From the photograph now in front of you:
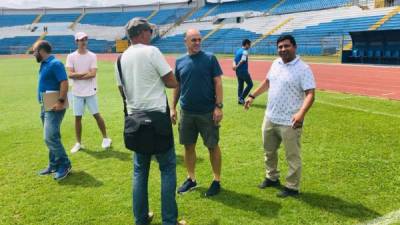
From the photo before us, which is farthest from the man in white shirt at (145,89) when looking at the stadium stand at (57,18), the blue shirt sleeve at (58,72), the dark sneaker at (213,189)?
the stadium stand at (57,18)

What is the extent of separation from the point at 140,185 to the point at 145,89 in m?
1.00

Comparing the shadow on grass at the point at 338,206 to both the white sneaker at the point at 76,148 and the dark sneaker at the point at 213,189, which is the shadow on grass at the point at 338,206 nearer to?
the dark sneaker at the point at 213,189

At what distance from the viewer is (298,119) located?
4.36 meters

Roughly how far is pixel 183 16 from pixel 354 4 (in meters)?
33.3

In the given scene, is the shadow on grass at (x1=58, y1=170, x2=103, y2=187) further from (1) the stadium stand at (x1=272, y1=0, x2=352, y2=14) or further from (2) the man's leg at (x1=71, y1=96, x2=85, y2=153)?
(1) the stadium stand at (x1=272, y1=0, x2=352, y2=14)

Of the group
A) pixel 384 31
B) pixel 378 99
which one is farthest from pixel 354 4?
pixel 378 99

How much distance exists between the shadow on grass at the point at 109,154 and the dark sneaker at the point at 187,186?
5.68 feet

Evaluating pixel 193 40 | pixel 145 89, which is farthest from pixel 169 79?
pixel 193 40

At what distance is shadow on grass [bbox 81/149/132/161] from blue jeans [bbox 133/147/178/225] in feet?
8.56

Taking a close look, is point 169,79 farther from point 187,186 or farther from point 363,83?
point 363,83

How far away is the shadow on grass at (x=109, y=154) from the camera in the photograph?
261 inches

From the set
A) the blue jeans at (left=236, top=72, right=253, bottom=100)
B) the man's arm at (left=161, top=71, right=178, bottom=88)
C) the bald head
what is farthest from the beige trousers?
the blue jeans at (left=236, top=72, right=253, bottom=100)

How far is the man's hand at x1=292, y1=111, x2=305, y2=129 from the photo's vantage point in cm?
435

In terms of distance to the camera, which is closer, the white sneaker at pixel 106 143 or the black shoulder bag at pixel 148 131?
the black shoulder bag at pixel 148 131
